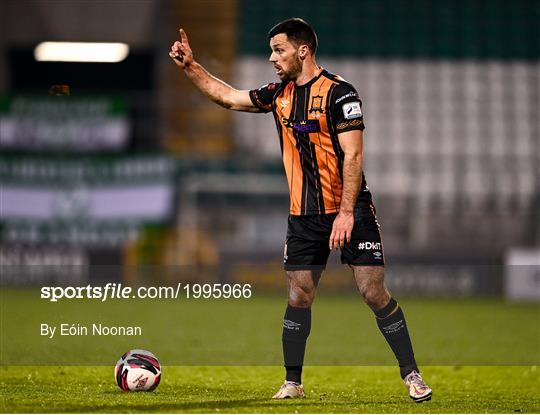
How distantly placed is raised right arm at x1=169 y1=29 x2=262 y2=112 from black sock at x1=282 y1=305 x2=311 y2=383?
116 centimetres

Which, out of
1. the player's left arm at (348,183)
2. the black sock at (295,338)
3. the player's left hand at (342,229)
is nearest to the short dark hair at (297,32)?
the player's left arm at (348,183)

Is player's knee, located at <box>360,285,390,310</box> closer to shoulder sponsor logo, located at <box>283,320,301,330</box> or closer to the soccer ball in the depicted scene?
shoulder sponsor logo, located at <box>283,320,301,330</box>

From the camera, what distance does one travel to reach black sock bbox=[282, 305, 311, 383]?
19.7 ft

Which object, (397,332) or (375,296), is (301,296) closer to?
(375,296)

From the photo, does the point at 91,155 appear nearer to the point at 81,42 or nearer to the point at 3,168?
the point at 3,168

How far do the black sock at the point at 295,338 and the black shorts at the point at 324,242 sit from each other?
0.27 metres

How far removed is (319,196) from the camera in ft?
19.6

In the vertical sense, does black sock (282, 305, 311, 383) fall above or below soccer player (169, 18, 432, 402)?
below

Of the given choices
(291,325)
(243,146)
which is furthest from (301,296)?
(243,146)

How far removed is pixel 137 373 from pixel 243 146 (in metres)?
16.3

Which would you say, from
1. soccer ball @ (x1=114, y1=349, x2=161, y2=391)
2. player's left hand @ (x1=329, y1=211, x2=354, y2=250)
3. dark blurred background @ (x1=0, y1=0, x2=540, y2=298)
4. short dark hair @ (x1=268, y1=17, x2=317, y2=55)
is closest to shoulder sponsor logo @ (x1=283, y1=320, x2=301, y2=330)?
player's left hand @ (x1=329, y1=211, x2=354, y2=250)

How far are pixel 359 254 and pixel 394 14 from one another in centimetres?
1893

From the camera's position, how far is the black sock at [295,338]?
602cm

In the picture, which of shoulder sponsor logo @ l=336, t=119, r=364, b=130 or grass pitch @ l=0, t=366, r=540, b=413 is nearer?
grass pitch @ l=0, t=366, r=540, b=413
